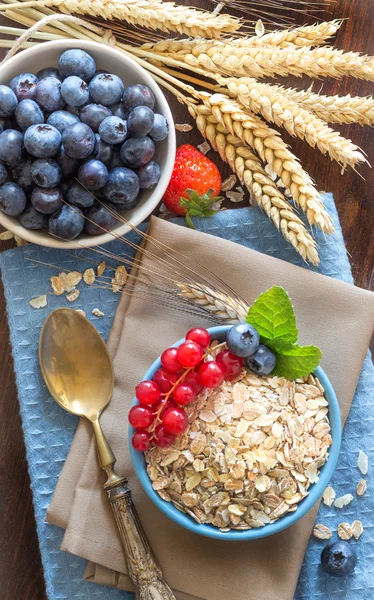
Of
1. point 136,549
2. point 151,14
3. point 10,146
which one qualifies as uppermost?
point 151,14

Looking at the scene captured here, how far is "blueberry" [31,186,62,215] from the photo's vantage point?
1.11 metres

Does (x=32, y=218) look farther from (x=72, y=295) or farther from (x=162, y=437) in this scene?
(x=162, y=437)

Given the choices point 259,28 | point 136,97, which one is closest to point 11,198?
point 136,97

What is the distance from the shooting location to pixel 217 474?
110 cm

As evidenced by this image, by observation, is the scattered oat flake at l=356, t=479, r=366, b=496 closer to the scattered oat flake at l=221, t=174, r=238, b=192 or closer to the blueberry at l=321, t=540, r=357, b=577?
the blueberry at l=321, t=540, r=357, b=577

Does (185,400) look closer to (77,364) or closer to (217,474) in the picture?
(217,474)

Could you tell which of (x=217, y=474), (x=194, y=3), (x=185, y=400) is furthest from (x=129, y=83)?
(x=217, y=474)

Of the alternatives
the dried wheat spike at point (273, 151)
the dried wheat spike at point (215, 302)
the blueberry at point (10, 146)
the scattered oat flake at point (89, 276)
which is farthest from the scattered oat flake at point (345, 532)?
the blueberry at point (10, 146)

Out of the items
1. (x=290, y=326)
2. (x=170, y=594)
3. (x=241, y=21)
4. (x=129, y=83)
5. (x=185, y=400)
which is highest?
(x=241, y=21)

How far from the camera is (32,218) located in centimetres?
114

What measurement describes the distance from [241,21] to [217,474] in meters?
0.83

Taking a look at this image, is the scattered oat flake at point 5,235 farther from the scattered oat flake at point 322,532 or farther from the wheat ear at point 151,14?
the scattered oat flake at point 322,532

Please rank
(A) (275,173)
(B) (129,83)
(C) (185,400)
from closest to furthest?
1. (C) (185,400)
2. (B) (129,83)
3. (A) (275,173)

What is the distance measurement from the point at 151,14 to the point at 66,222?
375mm
